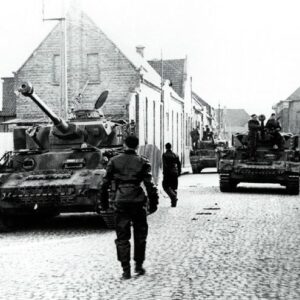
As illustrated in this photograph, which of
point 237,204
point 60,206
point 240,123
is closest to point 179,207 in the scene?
point 237,204

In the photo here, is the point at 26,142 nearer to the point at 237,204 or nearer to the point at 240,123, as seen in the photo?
the point at 237,204

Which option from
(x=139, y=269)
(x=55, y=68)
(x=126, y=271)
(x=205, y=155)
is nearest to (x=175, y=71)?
(x=55, y=68)

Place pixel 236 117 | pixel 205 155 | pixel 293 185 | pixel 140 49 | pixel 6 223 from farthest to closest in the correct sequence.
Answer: pixel 236 117, pixel 140 49, pixel 205 155, pixel 293 185, pixel 6 223

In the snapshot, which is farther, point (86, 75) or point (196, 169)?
point (86, 75)

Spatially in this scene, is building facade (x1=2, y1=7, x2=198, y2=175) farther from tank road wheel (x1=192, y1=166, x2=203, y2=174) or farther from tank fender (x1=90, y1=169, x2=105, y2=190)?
tank fender (x1=90, y1=169, x2=105, y2=190)

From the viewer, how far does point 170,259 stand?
8.35m

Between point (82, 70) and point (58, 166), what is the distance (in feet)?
81.0

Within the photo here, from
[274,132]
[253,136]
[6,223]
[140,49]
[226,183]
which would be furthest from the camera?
[140,49]

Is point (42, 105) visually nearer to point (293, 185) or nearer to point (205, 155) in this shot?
point (293, 185)

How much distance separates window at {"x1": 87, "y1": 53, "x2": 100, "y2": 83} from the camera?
36.3 metres

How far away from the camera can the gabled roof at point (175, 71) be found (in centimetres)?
5376

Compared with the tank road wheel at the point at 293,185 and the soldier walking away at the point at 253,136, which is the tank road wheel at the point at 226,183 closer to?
the soldier walking away at the point at 253,136

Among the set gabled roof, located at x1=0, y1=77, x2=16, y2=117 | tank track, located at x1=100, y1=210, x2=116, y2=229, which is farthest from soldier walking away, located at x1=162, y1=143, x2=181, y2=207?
gabled roof, located at x1=0, y1=77, x2=16, y2=117

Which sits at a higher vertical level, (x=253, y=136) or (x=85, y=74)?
(x=85, y=74)
